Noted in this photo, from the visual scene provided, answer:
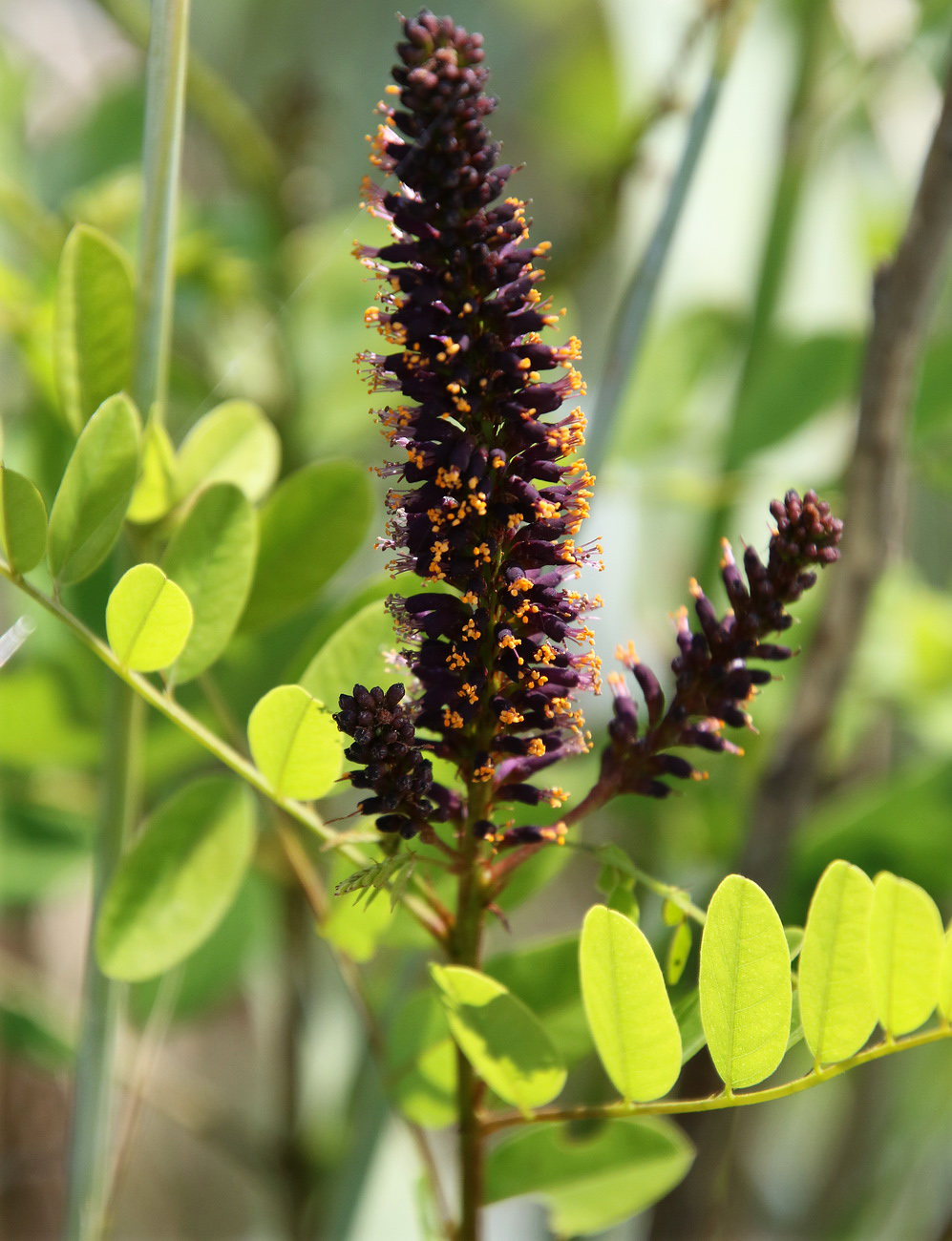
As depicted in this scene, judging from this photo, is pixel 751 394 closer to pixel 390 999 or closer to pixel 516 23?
pixel 390 999

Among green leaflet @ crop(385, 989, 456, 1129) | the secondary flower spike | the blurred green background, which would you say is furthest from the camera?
the blurred green background

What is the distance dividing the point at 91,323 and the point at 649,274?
157 millimetres

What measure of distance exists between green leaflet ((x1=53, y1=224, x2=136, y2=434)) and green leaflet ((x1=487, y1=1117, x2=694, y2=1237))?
0.23m

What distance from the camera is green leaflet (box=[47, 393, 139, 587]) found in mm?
232

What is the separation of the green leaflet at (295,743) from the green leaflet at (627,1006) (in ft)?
0.21

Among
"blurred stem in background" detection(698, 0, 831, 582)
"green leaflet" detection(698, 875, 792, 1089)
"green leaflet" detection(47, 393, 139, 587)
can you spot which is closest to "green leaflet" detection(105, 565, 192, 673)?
"green leaflet" detection(47, 393, 139, 587)

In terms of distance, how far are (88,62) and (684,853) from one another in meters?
0.71

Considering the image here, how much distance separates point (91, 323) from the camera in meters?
0.27

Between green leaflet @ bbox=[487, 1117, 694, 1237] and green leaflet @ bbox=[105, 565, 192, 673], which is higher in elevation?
green leaflet @ bbox=[105, 565, 192, 673]

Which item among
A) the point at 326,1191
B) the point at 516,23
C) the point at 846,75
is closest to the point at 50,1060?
the point at 326,1191

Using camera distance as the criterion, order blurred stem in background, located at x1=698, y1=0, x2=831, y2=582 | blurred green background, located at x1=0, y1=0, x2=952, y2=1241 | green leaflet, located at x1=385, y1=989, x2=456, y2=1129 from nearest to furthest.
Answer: green leaflet, located at x1=385, y1=989, x2=456, y2=1129 → blurred green background, located at x1=0, y1=0, x2=952, y2=1241 → blurred stem in background, located at x1=698, y1=0, x2=831, y2=582

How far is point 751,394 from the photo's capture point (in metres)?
0.47

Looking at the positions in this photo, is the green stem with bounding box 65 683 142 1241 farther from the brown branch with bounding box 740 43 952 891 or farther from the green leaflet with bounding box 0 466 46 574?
the brown branch with bounding box 740 43 952 891

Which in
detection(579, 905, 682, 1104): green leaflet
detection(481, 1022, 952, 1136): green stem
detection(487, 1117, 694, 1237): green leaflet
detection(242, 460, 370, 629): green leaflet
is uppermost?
detection(242, 460, 370, 629): green leaflet
